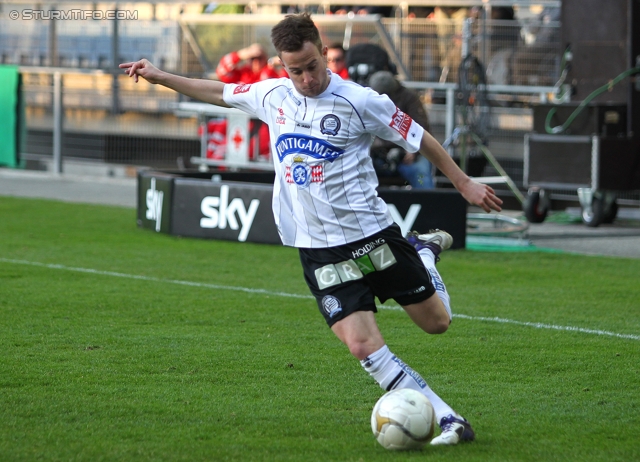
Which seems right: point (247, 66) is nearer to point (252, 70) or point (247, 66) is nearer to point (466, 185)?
point (252, 70)

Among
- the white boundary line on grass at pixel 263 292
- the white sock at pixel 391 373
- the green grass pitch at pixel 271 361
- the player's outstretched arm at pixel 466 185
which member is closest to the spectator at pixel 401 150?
the green grass pitch at pixel 271 361

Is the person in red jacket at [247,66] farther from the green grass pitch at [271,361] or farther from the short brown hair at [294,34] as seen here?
the short brown hair at [294,34]

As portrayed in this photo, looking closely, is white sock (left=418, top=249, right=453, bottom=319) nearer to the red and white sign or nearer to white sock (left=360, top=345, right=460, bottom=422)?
white sock (left=360, top=345, right=460, bottom=422)

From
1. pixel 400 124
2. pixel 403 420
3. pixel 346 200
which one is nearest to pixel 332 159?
pixel 346 200

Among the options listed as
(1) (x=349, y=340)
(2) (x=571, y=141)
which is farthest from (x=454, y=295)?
(2) (x=571, y=141)

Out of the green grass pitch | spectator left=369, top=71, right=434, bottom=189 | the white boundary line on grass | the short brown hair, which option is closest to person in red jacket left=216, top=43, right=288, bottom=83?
spectator left=369, top=71, right=434, bottom=189

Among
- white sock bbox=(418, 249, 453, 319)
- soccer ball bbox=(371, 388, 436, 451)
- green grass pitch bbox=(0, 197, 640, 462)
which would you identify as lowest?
green grass pitch bbox=(0, 197, 640, 462)

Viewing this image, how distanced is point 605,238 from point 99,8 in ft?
33.6

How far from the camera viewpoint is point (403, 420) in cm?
446

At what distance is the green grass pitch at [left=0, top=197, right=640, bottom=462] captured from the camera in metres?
4.67

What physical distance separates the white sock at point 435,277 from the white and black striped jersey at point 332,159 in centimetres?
57

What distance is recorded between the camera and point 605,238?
12344mm

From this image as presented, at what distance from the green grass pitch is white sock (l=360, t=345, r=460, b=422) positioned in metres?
0.21

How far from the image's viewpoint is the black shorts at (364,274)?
467 centimetres
